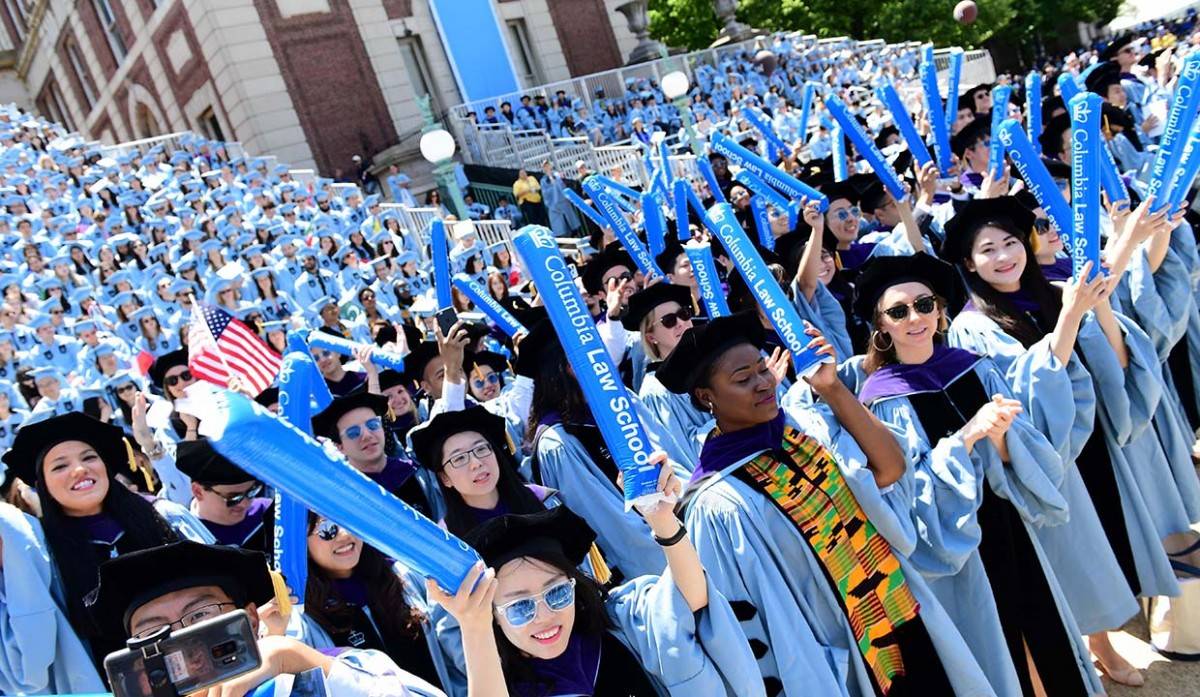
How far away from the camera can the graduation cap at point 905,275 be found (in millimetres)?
3982

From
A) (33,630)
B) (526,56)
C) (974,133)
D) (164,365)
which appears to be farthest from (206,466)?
(526,56)

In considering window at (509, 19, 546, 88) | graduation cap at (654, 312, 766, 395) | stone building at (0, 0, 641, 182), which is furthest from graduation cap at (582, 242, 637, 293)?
window at (509, 19, 546, 88)

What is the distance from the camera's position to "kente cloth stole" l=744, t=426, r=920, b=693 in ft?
10.8

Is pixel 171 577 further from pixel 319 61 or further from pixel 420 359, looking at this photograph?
pixel 319 61

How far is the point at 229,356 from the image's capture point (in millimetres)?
4594

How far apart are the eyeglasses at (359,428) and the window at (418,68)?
93.5ft

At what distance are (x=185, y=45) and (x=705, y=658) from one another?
31603mm

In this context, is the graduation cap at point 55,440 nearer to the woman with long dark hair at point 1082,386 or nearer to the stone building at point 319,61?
the woman with long dark hair at point 1082,386

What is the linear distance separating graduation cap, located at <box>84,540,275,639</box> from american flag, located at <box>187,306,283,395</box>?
1.92m

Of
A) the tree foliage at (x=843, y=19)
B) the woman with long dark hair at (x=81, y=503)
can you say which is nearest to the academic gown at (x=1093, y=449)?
the woman with long dark hair at (x=81, y=503)

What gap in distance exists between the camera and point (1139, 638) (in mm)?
4516

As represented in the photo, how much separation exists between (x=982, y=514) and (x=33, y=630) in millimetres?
3609

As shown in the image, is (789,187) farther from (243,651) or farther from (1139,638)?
(243,651)

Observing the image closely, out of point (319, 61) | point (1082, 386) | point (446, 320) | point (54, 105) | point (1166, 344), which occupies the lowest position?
point (1166, 344)
